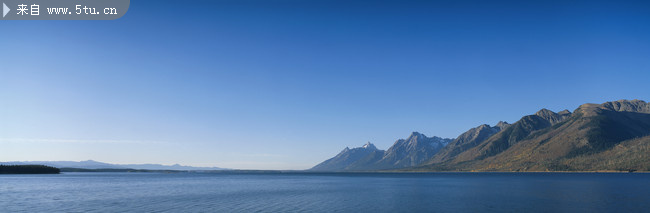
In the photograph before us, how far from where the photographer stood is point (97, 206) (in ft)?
260

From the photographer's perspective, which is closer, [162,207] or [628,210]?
[628,210]

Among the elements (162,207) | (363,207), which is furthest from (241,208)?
(363,207)

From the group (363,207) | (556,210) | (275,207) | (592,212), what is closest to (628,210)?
(592,212)

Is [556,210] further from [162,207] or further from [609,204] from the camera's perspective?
[162,207]

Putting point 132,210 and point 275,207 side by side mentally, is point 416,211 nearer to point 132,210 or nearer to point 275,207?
point 275,207

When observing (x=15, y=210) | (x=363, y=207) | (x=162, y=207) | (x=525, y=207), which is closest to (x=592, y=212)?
(x=525, y=207)

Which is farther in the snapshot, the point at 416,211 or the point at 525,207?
the point at 525,207

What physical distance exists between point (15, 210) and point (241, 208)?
1735 inches

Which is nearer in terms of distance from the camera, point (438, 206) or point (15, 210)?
point (15, 210)

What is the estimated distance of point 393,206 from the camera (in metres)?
82.1

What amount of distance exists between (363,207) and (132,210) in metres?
46.6

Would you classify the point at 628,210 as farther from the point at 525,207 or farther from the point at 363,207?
the point at 363,207

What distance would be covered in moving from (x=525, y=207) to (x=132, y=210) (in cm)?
7968

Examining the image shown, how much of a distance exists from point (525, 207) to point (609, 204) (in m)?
21.3
